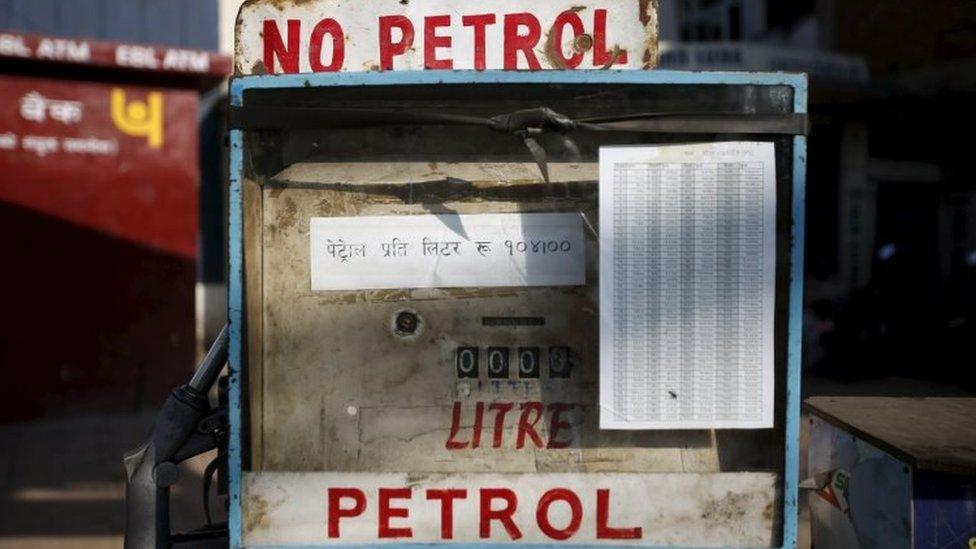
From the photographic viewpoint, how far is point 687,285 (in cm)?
172

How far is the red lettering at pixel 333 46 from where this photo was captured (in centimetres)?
194

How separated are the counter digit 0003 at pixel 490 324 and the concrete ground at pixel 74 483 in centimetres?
281

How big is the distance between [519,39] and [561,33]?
0.09 metres

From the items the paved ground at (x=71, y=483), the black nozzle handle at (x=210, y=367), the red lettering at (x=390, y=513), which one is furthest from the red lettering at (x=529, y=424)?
the paved ground at (x=71, y=483)

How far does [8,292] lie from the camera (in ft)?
21.5

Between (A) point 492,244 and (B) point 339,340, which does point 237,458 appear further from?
(A) point 492,244

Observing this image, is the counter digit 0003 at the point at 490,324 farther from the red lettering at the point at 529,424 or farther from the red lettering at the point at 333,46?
the red lettering at the point at 333,46

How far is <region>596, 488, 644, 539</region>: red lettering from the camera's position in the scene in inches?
68.1

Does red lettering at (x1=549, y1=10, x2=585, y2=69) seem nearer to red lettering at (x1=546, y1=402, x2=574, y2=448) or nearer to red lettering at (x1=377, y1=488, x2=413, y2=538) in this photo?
red lettering at (x1=546, y1=402, x2=574, y2=448)

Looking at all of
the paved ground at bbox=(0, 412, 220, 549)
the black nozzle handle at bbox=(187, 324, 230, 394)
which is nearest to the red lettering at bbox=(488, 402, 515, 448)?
the black nozzle handle at bbox=(187, 324, 230, 394)

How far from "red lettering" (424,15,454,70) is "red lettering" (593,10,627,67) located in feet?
1.01

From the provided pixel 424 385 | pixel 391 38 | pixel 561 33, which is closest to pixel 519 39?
pixel 561 33

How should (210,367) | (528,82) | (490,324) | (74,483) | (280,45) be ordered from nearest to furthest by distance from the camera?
(528,82), (490,324), (280,45), (210,367), (74,483)

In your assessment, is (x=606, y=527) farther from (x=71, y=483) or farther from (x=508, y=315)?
(x=71, y=483)
